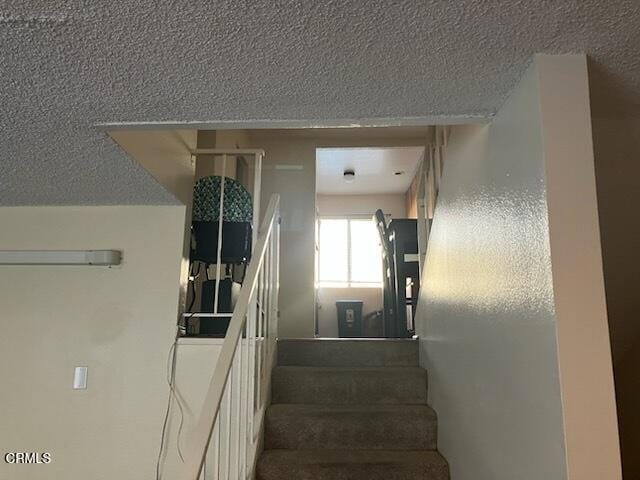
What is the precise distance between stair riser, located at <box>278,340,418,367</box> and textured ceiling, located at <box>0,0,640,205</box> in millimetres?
1696

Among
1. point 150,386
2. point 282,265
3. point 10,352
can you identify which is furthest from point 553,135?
point 282,265

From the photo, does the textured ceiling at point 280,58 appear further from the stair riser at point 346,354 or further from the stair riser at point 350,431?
the stair riser at point 346,354

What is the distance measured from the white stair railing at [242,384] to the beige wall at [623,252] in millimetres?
1449

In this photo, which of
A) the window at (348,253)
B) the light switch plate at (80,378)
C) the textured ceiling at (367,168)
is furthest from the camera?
the window at (348,253)

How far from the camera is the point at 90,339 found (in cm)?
259

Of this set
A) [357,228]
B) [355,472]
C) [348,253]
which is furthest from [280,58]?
[357,228]

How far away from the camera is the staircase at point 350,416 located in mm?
2170

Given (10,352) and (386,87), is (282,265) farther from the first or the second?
(386,87)

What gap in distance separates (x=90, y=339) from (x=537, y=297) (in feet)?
7.27

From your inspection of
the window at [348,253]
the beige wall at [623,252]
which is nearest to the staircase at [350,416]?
the beige wall at [623,252]

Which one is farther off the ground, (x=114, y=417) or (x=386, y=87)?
(x=386, y=87)

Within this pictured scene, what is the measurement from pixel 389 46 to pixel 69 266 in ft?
7.08

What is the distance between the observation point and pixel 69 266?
105 inches

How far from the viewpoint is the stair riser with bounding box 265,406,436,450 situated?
2410mm
